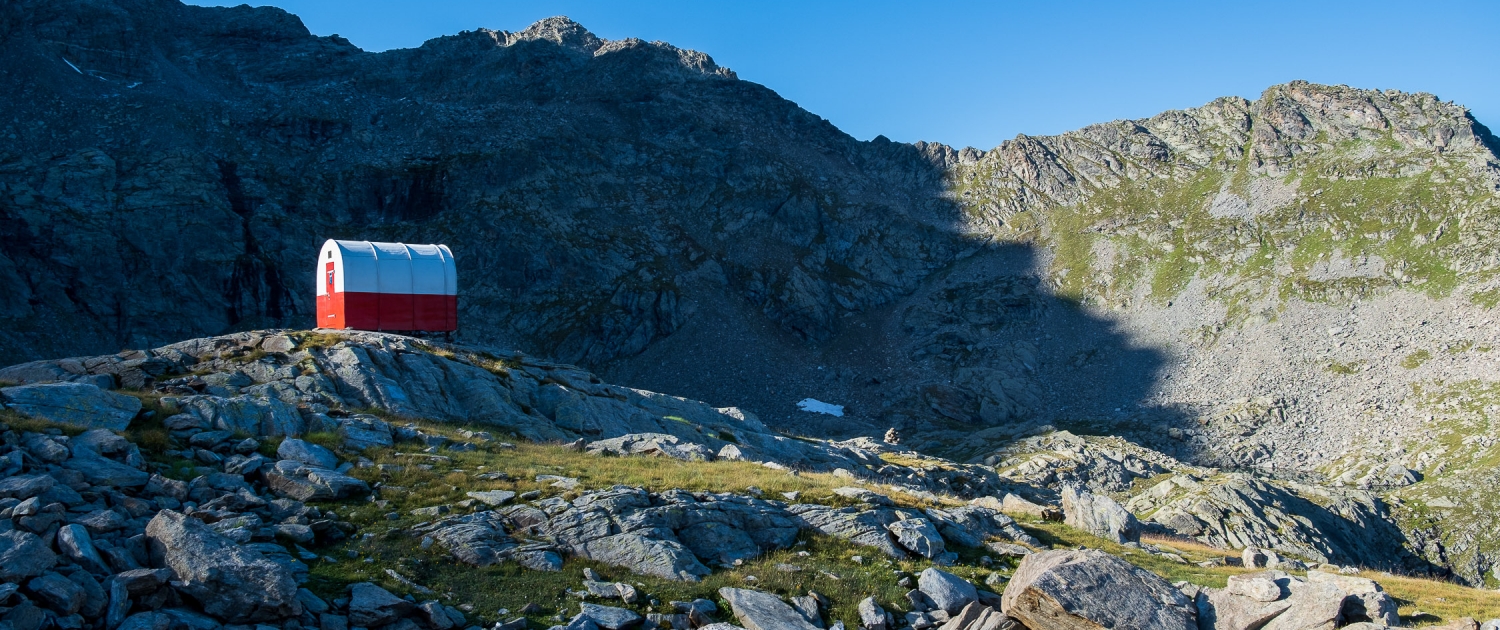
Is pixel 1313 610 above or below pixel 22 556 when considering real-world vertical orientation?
below

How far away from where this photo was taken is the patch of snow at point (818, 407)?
300 ft

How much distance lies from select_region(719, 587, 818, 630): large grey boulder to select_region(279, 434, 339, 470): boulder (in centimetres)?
1134

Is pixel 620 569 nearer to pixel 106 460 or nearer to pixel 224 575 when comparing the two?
pixel 224 575

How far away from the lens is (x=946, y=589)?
1633 cm

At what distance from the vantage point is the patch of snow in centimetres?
9131

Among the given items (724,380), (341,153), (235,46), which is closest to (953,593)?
(724,380)

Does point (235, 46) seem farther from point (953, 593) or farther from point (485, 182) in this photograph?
point (953, 593)

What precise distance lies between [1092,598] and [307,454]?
18104 mm

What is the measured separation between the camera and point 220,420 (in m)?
23.8

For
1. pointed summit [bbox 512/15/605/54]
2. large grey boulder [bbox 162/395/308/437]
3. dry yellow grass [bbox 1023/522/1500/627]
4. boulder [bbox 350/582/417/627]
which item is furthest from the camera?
pointed summit [bbox 512/15/605/54]

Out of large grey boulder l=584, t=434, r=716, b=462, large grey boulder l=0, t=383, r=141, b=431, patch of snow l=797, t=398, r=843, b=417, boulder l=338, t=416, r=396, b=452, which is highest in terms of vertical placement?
large grey boulder l=0, t=383, r=141, b=431

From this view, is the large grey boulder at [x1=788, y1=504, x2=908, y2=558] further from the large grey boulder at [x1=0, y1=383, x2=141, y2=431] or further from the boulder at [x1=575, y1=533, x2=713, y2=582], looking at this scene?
the large grey boulder at [x1=0, y1=383, x2=141, y2=431]

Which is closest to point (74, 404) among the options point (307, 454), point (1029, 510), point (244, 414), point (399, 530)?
point (244, 414)

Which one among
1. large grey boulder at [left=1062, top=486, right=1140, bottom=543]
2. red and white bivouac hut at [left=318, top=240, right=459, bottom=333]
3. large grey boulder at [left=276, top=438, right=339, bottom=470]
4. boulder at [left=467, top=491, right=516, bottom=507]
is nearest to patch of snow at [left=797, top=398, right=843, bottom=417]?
red and white bivouac hut at [left=318, top=240, right=459, bottom=333]
